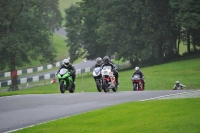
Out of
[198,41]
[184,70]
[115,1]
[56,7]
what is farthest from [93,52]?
[56,7]

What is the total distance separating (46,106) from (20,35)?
38.0m

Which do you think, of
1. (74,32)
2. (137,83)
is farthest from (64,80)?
(74,32)

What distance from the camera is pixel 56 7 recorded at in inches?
4323

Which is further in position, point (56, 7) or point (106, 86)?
point (56, 7)

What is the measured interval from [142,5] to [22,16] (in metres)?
13.1

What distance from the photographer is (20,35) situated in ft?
188

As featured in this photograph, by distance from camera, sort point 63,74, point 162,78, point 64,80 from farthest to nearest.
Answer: point 162,78, point 64,80, point 63,74

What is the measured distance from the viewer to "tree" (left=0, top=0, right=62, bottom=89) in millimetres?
55844

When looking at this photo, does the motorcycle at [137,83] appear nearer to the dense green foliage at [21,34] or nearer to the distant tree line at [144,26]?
the dense green foliage at [21,34]

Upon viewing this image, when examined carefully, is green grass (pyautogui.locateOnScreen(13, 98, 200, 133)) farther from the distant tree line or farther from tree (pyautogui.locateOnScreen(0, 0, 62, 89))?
the distant tree line

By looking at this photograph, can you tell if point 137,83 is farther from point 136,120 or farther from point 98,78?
point 136,120

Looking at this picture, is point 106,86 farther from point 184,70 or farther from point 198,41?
point 198,41

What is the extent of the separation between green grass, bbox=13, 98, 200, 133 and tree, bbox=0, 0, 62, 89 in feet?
126

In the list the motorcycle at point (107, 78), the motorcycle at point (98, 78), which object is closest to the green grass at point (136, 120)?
the motorcycle at point (107, 78)
